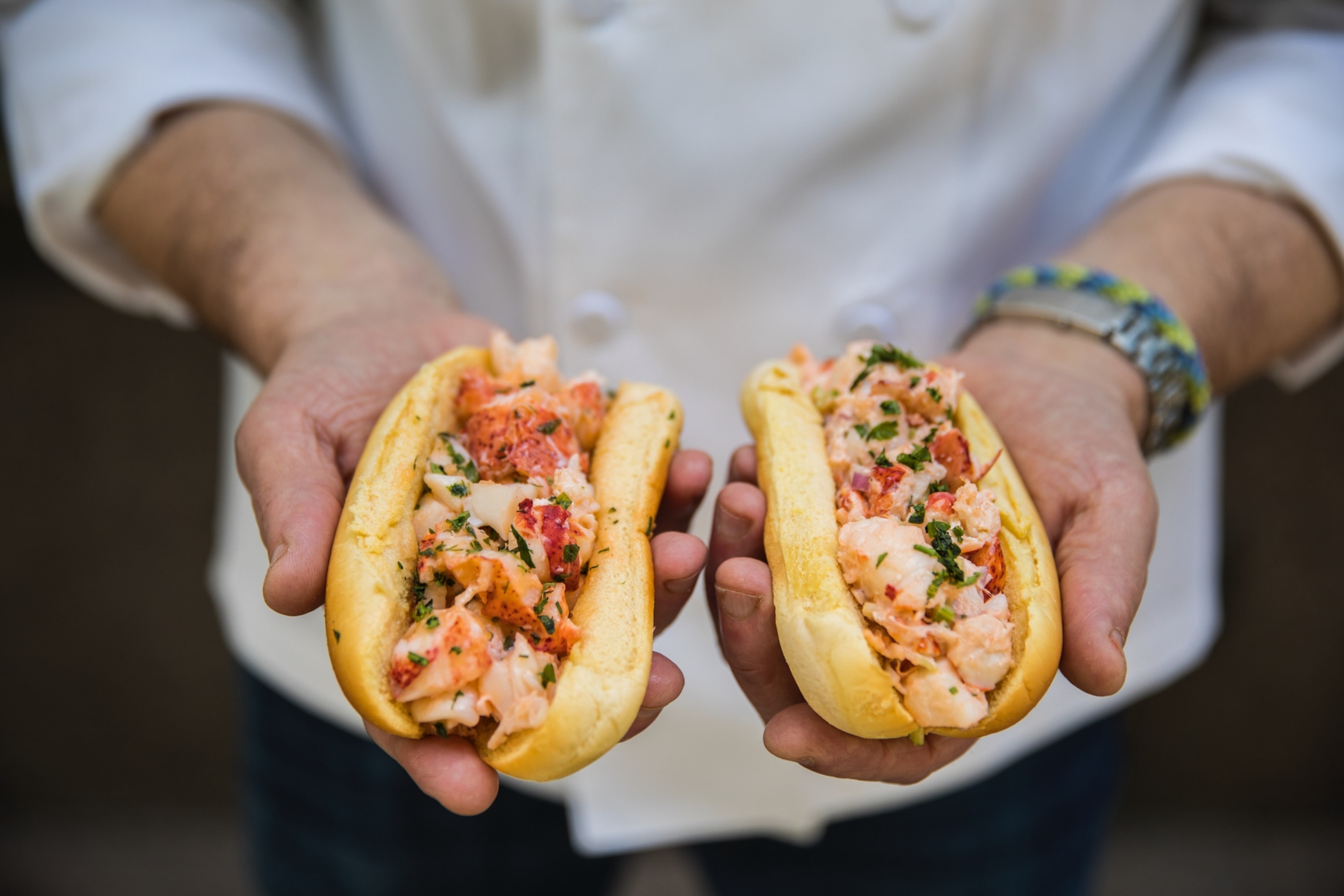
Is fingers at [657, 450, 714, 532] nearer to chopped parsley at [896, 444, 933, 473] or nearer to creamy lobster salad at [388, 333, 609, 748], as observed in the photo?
creamy lobster salad at [388, 333, 609, 748]

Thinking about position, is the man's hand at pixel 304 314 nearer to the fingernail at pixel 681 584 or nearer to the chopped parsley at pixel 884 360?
the fingernail at pixel 681 584

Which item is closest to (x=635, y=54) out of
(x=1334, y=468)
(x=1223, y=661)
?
(x=1334, y=468)

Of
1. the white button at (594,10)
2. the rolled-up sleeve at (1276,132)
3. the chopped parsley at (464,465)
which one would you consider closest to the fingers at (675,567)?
the chopped parsley at (464,465)

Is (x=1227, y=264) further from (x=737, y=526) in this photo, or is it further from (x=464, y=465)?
(x=464, y=465)

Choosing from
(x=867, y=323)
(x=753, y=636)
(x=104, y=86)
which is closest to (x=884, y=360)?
(x=867, y=323)

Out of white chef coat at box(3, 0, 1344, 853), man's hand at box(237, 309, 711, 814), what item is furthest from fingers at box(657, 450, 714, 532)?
white chef coat at box(3, 0, 1344, 853)

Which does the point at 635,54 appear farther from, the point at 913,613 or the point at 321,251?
the point at 913,613
